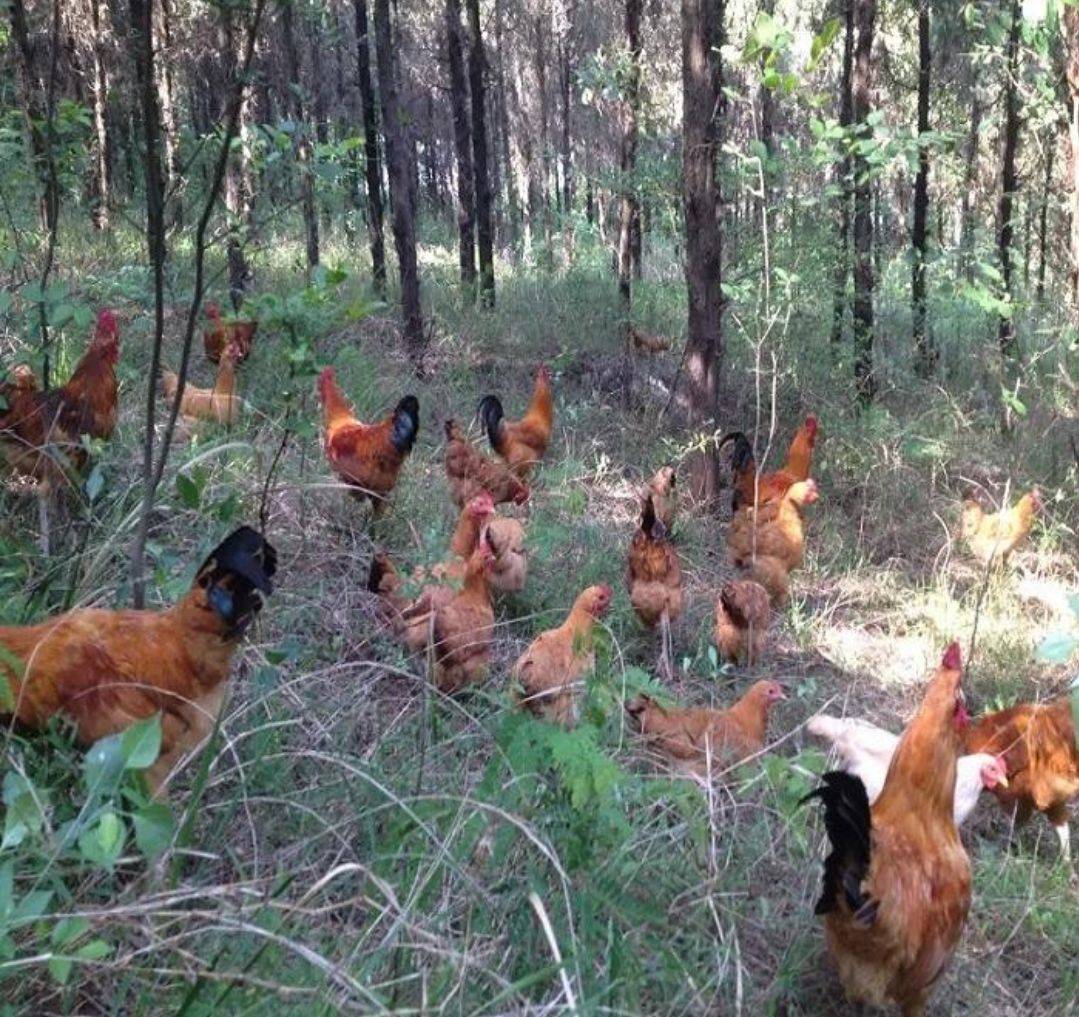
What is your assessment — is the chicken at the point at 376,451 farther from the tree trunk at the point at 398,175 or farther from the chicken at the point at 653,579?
the tree trunk at the point at 398,175

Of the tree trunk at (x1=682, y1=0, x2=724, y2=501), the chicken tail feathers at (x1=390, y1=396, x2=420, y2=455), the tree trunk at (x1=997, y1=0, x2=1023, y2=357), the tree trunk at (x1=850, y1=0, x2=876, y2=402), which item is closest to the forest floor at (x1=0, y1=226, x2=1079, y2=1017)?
the chicken tail feathers at (x1=390, y1=396, x2=420, y2=455)

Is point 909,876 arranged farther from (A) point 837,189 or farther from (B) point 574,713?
(A) point 837,189

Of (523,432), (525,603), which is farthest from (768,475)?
(525,603)

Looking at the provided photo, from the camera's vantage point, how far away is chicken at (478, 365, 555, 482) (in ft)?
25.4

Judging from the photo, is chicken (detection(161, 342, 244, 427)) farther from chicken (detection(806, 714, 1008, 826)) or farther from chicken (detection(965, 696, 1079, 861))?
chicken (detection(965, 696, 1079, 861))

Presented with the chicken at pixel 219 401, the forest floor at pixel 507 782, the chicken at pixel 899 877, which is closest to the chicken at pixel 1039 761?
the forest floor at pixel 507 782

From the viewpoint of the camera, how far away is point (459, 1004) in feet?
7.01

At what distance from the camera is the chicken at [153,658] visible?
2734 mm

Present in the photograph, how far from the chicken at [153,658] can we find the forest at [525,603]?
0.04 feet

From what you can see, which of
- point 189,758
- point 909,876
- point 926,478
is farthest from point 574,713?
point 926,478

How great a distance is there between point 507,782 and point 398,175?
855 centimetres

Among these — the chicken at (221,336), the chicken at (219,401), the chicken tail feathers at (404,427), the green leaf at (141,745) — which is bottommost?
the green leaf at (141,745)

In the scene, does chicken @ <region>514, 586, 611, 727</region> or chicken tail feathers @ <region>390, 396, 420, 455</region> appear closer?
chicken @ <region>514, 586, 611, 727</region>

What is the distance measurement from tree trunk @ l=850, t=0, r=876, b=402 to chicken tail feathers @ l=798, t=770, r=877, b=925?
294 inches
